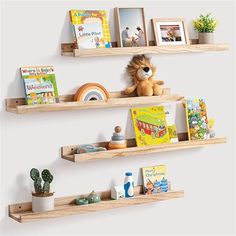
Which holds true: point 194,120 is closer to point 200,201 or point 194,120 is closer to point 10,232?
point 200,201

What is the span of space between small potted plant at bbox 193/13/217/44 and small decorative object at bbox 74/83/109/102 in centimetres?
64

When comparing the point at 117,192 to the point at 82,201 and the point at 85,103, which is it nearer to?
the point at 82,201

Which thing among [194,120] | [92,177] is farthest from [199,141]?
[92,177]

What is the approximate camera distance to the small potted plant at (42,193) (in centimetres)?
315

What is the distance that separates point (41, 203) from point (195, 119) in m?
0.98

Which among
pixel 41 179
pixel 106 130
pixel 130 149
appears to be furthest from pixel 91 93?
pixel 41 179

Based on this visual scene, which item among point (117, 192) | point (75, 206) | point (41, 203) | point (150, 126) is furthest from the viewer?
point (150, 126)

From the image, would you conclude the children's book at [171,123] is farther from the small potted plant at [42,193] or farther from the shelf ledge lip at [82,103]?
the small potted plant at [42,193]

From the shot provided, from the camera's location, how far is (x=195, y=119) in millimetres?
3602

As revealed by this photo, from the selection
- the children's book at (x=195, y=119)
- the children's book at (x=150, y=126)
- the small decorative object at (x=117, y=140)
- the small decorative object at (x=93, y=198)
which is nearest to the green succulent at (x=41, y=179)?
the small decorative object at (x=93, y=198)

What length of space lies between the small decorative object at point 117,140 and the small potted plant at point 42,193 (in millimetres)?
359

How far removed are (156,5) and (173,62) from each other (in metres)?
0.32

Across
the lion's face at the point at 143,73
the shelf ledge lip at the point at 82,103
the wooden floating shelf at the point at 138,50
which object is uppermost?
the wooden floating shelf at the point at 138,50

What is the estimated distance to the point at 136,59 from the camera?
344 centimetres
